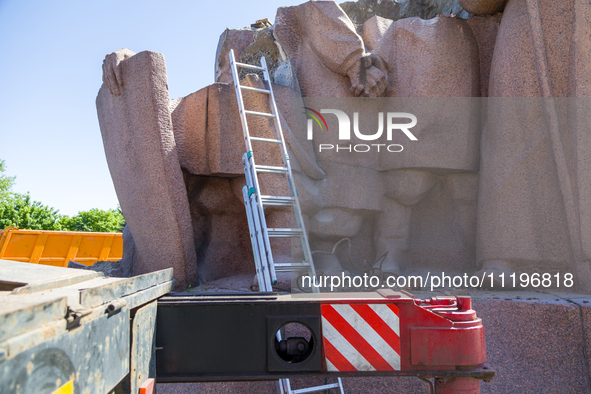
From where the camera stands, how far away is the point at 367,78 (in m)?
3.51

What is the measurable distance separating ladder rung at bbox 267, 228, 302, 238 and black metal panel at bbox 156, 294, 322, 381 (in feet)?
4.92

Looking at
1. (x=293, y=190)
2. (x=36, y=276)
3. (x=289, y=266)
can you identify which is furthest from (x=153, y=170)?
(x=36, y=276)

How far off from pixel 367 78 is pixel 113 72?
206cm

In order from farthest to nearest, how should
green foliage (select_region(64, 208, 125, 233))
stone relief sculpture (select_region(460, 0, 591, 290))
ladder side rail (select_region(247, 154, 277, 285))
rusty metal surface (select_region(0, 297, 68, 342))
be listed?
green foliage (select_region(64, 208, 125, 233)) < stone relief sculpture (select_region(460, 0, 591, 290)) < ladder side rail (select_region(247, 154, 277, 285)) < rusty metal surface (select_region(0, 297, 68, 342))

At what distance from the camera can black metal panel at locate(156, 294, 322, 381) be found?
1330mm

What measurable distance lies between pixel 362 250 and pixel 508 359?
5.08ft

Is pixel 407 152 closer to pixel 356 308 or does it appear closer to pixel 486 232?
pixel 486 232

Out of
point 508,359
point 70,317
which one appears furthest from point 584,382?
point 70,317

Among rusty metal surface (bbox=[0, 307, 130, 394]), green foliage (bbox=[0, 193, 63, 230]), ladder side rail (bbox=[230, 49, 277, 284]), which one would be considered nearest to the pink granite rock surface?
ladder side rail (bbox=[230, 49, 277, 284])

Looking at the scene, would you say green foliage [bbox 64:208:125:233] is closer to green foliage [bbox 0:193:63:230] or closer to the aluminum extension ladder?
green foliage [bbox 0:193:63:230]

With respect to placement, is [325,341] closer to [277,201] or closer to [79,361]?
[79,361]

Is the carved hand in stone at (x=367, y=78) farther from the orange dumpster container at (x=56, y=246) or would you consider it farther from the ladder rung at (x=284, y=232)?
the orange dumpster container at (x=56, y=246)

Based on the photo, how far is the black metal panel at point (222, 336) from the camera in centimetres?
133

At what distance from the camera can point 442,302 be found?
148 centimetres
